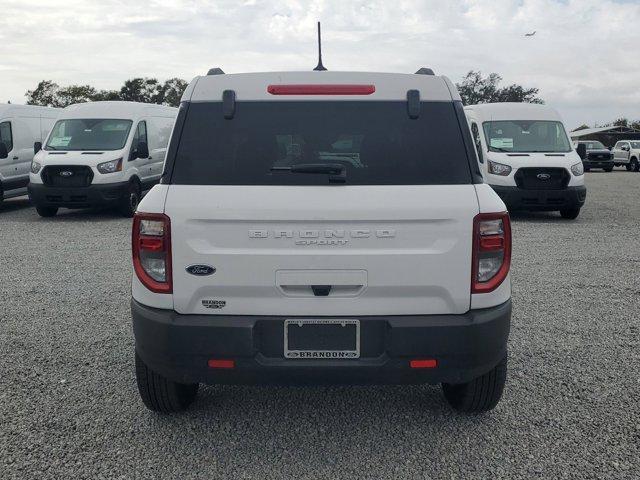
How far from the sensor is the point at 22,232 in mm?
11914

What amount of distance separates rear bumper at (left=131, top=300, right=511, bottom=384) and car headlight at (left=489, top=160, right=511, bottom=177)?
10.3 m

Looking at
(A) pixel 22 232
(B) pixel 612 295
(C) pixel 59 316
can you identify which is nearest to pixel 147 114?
(A) pixel 22 232

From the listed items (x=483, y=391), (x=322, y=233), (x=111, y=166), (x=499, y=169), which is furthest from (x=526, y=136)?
(x=322, y=233)

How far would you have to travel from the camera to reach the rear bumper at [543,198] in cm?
1282

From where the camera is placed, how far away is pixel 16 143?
1535cm

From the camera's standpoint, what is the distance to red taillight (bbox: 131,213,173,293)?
3090mm

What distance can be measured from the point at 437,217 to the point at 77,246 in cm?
824

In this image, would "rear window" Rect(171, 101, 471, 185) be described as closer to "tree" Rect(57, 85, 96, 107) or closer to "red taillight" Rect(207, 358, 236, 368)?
"red taillight" Rect(207, 358, 236, 368)

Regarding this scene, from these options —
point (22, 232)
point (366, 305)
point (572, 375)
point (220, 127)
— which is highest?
point (220, 127)

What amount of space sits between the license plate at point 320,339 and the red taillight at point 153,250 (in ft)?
1.99

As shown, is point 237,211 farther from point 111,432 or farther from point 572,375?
point 572,375

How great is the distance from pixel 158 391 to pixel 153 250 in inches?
36.1

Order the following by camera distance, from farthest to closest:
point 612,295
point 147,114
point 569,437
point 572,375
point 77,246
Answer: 1. point 147,114
2. point 77,246
3. point 612,295
4. point 572,375
5. point 569,437

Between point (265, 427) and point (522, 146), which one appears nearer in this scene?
point (265, 427)
